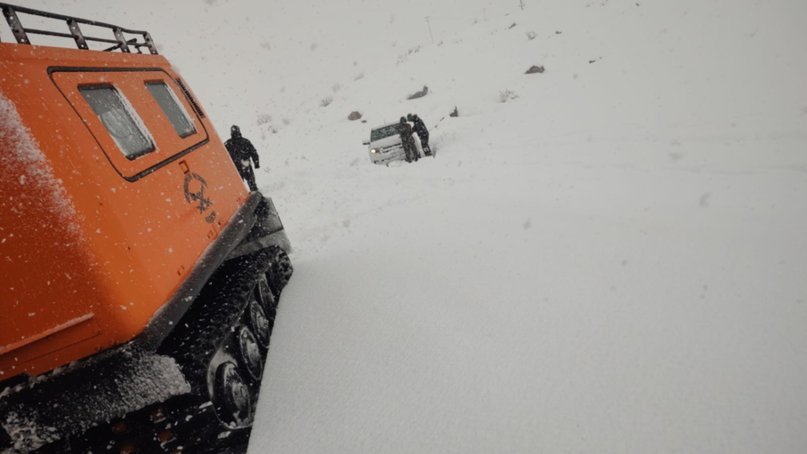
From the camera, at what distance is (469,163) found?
338 inches

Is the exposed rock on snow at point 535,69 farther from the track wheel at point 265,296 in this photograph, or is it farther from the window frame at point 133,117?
the window frame at point 133,117

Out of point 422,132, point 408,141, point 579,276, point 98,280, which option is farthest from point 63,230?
point 422,132

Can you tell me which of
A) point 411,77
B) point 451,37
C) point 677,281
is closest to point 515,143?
point 677,281

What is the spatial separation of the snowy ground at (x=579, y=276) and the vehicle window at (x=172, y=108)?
80.4 inches

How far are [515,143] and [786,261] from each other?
6.29 metres

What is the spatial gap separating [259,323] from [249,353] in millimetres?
489

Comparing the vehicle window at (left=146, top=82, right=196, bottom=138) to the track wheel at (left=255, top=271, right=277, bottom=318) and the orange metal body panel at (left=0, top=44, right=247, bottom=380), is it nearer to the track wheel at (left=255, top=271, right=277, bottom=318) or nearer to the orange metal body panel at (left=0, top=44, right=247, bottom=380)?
the orange metal body panel at (left=0, top=44, right=247, bottom=380)

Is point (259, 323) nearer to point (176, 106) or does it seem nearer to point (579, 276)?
point (176, 106)

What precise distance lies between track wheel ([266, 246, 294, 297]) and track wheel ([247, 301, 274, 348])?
0.71 meters

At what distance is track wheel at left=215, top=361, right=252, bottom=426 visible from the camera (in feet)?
8.94

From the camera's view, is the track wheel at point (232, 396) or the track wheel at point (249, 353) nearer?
the track wheel at point (232, 396)

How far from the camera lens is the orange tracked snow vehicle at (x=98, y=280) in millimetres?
2033

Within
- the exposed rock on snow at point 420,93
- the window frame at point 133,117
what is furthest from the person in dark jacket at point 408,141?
the window frame at point 133,117

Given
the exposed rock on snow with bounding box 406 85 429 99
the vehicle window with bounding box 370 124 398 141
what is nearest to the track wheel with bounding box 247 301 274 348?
the vehicle window with bounding box 370 124 398 141
